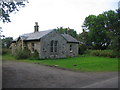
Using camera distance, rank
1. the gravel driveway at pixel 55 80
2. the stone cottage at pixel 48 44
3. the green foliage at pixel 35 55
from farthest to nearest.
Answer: the stone cottage at pixel 48 44, the green foliage at pixel 35 55, the gravel driveway at pixel 55 80

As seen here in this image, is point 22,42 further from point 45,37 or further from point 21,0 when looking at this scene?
point 21,0

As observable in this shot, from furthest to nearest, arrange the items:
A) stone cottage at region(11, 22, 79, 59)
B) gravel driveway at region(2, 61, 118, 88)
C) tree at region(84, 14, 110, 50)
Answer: tree at region(84, 14, 110, 50)
stone cottage at region(11, 22, 79, 59)
gravel driveway at region(2, 61, 118, 88)

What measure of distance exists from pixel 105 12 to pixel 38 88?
5547 cm

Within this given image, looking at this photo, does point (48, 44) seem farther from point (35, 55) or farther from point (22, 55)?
point (22, 55)

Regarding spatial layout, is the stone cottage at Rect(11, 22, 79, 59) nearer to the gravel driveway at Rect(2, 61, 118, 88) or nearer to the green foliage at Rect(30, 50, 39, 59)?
the green foliage at Rect(30, 50, 39, 59)

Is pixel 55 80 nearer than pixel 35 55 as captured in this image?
Yes

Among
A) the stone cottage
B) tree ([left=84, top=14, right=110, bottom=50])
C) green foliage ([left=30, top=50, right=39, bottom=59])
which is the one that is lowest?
green foliage ([left=30, top=50, right=39, bottom=59])

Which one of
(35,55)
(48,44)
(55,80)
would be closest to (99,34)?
(48,44)

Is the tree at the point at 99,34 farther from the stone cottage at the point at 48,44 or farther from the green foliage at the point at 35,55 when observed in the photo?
the green foliage at the point at 35,55

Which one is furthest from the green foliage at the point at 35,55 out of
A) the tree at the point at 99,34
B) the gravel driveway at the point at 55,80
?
the tree at the point at 99,34

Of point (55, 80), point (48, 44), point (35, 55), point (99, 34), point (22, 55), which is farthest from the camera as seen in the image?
point (99, 34)

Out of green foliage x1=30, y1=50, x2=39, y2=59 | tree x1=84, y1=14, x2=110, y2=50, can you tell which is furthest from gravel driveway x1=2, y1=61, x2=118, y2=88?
tree x1=84, y1=14, x2=110, y2=50

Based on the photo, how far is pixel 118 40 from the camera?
71.1 ft

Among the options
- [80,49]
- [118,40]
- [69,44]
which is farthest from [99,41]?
[118,40]
